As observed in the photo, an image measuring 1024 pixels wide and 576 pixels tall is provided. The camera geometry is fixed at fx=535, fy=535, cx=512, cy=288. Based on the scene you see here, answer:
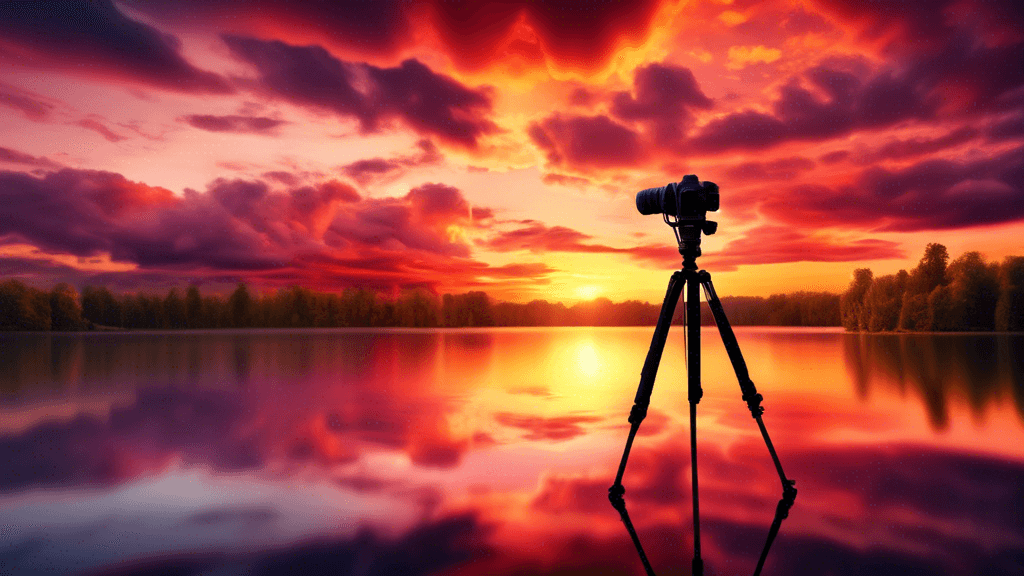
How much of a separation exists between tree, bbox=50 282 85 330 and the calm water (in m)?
122

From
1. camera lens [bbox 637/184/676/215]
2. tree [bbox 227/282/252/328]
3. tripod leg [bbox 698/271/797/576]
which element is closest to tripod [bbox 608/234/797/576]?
tripod leg [bbox 698/271/797/576]

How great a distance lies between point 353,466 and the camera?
22.7 feet

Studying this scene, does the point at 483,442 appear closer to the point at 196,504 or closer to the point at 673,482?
the point at 673,482

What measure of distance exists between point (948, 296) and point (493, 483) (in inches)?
2910

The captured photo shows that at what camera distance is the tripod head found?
14.3 feet

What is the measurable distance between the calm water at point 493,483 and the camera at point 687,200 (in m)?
2.64

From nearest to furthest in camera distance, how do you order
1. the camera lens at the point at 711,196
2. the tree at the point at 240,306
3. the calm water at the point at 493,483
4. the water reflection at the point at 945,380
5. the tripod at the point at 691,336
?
the calm water at the point at 493,483
the tripod at the point at 691,336
the camera lens at the point at 711,196
the water reflection at the point at 945,380
the tree at the point at 240,306

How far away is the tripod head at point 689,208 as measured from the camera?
14.3 feet

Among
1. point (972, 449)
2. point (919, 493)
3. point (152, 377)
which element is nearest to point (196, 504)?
point (919, 493)

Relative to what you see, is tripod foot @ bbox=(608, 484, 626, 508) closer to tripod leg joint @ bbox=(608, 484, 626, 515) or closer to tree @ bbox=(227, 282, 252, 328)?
tripod leg joint @ bbox=(608, 484, 626, 515)

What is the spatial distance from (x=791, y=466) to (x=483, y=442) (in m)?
4.17

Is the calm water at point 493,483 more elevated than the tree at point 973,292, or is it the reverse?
the tree at point 973,292

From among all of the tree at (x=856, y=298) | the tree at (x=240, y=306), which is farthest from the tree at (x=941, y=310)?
the tree at (x=240, y=306)

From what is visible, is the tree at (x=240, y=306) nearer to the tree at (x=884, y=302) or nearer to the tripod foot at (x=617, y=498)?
the tree at (x=884, y=302)
